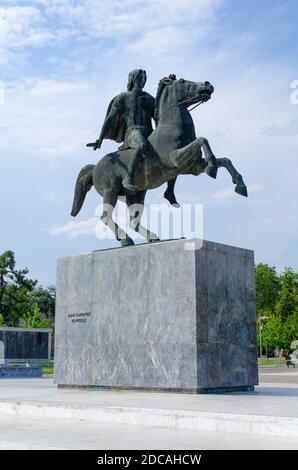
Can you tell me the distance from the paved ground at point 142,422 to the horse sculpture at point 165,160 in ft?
13.3

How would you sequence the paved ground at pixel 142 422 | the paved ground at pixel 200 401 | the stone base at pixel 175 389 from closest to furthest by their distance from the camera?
1. the paved ground at pixel 142 422
2. the paved ground at pixel 200 401
3. the stone base at pixel 175 389

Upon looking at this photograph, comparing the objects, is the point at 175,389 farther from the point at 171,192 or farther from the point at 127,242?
the point at 171,192

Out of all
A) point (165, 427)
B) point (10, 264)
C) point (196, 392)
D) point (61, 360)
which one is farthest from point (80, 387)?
point (10, 264)

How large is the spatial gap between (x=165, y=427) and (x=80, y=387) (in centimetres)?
520

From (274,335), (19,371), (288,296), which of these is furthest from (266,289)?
(19,371)

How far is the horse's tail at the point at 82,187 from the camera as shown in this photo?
14242 mm

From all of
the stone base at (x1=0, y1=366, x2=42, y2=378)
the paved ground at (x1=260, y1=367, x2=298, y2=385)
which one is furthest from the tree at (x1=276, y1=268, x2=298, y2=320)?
the stone base at (x1=0, y1=366, x2=42, y2=378)

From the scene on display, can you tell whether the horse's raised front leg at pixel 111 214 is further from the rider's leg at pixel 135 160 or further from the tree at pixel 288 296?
the tree at pixel 288 296

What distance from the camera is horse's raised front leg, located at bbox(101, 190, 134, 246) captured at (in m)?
13.3

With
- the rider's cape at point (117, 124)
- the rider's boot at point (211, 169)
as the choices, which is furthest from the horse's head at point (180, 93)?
the rider's boot at point (211, 169)

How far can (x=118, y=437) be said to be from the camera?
23.1ft

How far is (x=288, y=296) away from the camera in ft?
252

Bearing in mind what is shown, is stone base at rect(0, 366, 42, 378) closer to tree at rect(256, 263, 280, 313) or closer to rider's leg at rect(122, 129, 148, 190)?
rider's leg at rect(122, 129, 148, 190)
